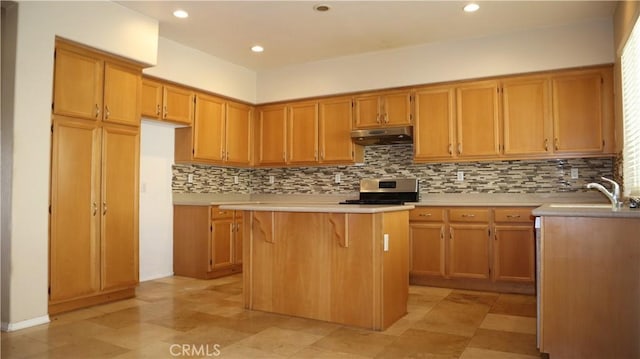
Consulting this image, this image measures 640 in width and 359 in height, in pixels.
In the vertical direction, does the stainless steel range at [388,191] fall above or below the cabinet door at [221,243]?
above

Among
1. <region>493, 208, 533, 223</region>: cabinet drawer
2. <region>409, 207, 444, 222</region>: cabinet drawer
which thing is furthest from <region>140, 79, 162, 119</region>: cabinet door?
<region>493, 208, 533, 223</region>: cabinet drawer

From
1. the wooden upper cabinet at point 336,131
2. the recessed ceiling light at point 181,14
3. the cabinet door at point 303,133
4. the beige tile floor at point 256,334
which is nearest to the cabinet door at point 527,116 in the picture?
Result: the beige tile floor at point 256,334

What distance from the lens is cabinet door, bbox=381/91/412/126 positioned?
5543 millimetres

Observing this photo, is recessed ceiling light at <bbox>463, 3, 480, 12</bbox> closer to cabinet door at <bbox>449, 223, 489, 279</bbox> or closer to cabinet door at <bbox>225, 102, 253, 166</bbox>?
cabinet door at <bbox>449, 223, 489, 279</bbox>

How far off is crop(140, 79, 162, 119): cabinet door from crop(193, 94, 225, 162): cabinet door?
1.93 ft

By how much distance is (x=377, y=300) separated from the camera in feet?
11.0

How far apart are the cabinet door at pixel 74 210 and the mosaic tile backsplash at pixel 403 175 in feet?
5.82

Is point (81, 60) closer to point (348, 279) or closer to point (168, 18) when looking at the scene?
point (168, 18)

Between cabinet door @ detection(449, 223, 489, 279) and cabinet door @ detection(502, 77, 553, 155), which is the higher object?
cabinet door @ detection(502, 77, 553, 155)

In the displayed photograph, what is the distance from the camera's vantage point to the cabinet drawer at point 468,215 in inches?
191

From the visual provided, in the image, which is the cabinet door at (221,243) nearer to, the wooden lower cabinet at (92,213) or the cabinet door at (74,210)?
the wooden lower cabinet at (92,213)

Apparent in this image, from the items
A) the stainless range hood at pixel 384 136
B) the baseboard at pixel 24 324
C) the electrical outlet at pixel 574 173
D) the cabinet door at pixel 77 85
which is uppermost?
the cabinet door at pixel 77 85

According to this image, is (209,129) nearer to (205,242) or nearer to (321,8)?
(205,242)

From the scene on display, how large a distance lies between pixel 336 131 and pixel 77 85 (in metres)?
3.10
